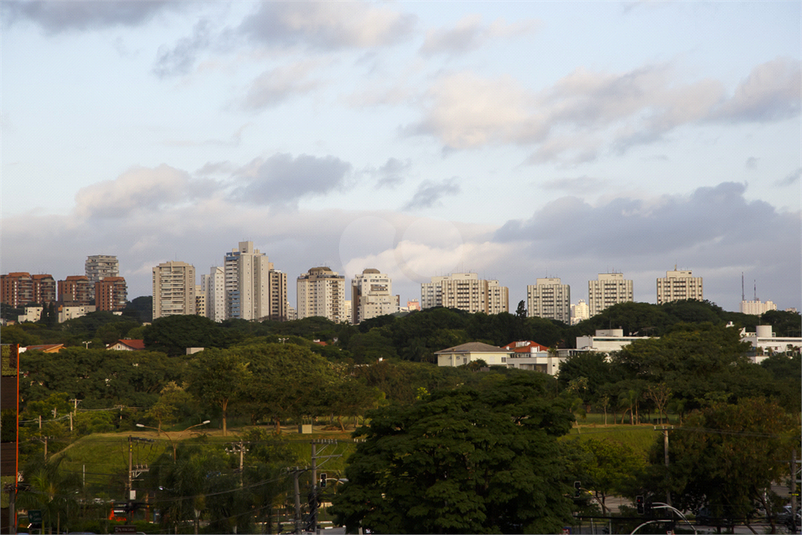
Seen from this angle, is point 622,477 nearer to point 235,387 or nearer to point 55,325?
point 235,387

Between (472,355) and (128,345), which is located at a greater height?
(128,345)

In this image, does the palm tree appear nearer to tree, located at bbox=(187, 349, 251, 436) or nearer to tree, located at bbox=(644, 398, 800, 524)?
tree, located at bbox=(187, 349, 251, 436)

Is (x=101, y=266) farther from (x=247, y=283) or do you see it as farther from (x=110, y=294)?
(x=247, y=283)

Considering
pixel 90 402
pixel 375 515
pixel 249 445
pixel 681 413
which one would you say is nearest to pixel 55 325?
pixel 90 402

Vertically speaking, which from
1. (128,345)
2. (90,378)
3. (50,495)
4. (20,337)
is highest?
(20,337)

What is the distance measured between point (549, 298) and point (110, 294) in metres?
83.5

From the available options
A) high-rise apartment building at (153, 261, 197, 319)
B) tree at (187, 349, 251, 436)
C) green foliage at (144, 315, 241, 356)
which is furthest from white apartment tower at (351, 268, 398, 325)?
tree at (187, 349, 251, 436)

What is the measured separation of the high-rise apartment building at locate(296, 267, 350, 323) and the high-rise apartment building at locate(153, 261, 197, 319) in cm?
2861

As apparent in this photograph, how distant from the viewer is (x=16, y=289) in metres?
127

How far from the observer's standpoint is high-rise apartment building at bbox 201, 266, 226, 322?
147 meters

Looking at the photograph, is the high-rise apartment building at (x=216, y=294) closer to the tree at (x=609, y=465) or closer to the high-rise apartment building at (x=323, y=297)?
the high-rise apartment building at (x=323, y=297)

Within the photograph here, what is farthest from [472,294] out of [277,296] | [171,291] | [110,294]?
[110,294]

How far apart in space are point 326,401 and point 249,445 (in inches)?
248

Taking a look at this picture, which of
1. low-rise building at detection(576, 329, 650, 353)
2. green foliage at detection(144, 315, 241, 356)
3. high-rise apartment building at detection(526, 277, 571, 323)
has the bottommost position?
low-rise building at detection(576, 329, 650, 353)
